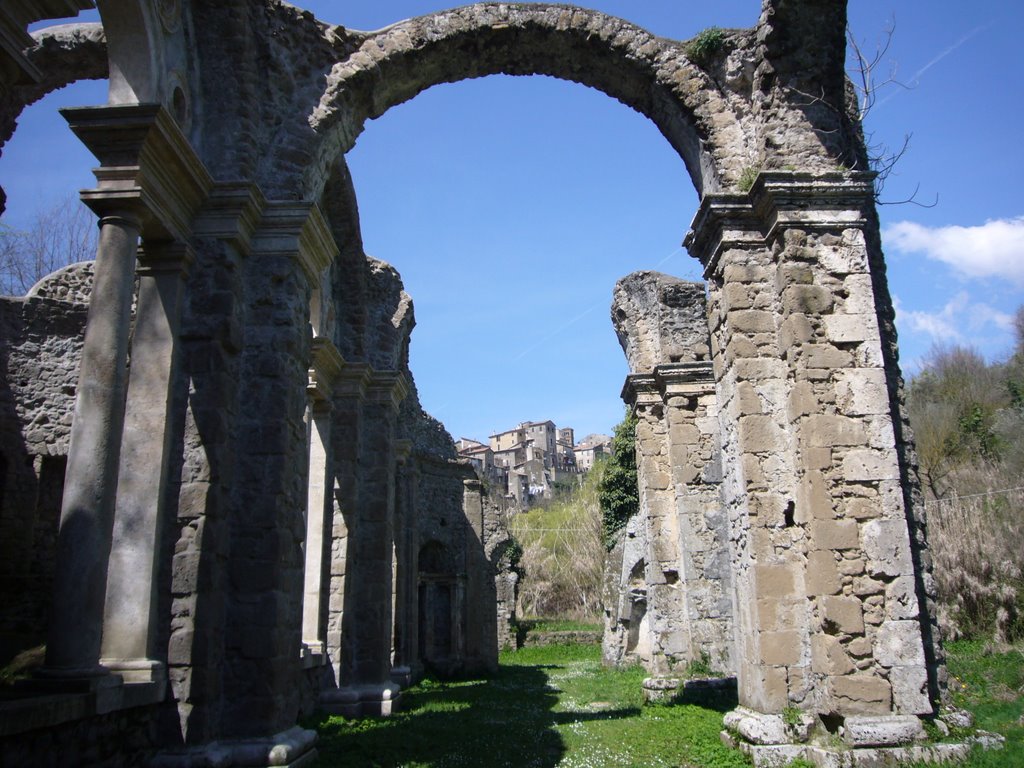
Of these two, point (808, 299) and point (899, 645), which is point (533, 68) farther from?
point (899, 645)

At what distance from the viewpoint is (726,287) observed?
286 inches

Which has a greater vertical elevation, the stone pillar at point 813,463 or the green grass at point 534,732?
the stone pillar at point 813,463

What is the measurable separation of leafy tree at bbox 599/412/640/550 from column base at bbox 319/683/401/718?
364 inches

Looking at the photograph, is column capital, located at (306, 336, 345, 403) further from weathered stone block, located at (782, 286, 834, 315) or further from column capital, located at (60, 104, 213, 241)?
weathered stone block, located at (782, 286, 834, 315)

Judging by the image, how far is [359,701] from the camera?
35.9 feet

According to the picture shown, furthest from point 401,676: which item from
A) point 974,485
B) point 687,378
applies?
point 974,485

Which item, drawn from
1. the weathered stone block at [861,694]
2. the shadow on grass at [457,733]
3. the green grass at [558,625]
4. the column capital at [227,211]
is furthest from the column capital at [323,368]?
the green grass at [558,625]

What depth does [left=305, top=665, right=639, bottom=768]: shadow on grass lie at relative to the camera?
24.6 ft

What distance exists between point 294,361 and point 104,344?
184 cm

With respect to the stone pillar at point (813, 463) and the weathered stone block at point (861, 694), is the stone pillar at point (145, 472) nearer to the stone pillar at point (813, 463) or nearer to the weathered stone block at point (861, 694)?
the stone pillar at point (813, 463)

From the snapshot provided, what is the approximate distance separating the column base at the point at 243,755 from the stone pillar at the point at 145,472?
60cm

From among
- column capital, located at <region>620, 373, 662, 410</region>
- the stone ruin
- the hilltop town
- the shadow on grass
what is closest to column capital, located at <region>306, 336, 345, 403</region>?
the stone ruin

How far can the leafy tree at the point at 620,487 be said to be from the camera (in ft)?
62.8

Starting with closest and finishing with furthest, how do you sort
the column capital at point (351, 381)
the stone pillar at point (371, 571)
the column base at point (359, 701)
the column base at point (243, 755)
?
the column base at point (243, 755), the column base at point (359, 701), the stone pillar at point (371, 571), the column capital at point (351, 381)
